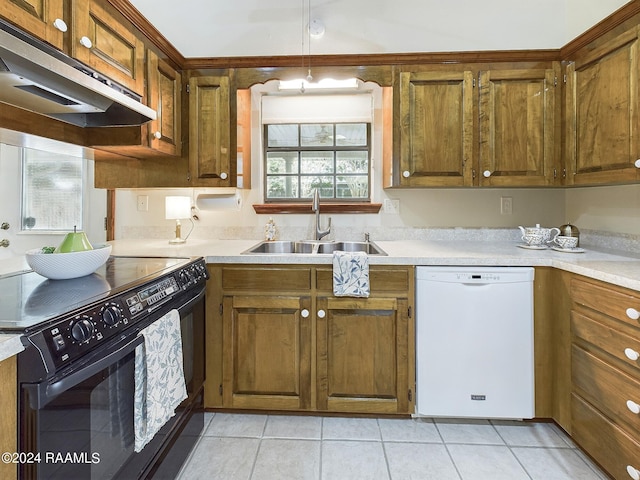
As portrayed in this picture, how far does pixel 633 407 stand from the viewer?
134 cm

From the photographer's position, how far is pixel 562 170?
86.1 inches

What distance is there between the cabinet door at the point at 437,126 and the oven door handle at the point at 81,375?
1.75 m

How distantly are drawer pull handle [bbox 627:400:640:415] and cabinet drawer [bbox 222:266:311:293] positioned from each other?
1401 millimetres

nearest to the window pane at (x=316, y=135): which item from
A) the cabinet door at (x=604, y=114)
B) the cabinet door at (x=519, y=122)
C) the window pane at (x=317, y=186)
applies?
the window pane at (x=317, y=186)

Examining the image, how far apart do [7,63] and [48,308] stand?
2.60ft

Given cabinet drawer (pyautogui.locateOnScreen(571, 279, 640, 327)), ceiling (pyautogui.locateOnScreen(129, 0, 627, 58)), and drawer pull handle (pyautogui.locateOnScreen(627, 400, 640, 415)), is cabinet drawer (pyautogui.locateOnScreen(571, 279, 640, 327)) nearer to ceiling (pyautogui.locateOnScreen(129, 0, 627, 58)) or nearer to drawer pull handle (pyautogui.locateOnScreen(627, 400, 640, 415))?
drawer pull handle (pyautogui.locateOnScreen(627, 400, 640, 415))

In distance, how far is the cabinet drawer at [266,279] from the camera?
194cm

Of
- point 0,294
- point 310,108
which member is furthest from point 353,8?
point 0,294

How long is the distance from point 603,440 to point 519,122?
1695 millimetres

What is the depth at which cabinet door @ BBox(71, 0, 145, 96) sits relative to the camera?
150 centimetres

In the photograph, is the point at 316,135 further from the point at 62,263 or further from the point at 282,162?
the point at 62,263

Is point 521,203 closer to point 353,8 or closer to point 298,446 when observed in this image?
point 353,8

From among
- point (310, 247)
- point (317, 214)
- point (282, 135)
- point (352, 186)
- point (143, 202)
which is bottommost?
point (310, 247)

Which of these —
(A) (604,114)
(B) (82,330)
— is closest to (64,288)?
(B) (82,330)
